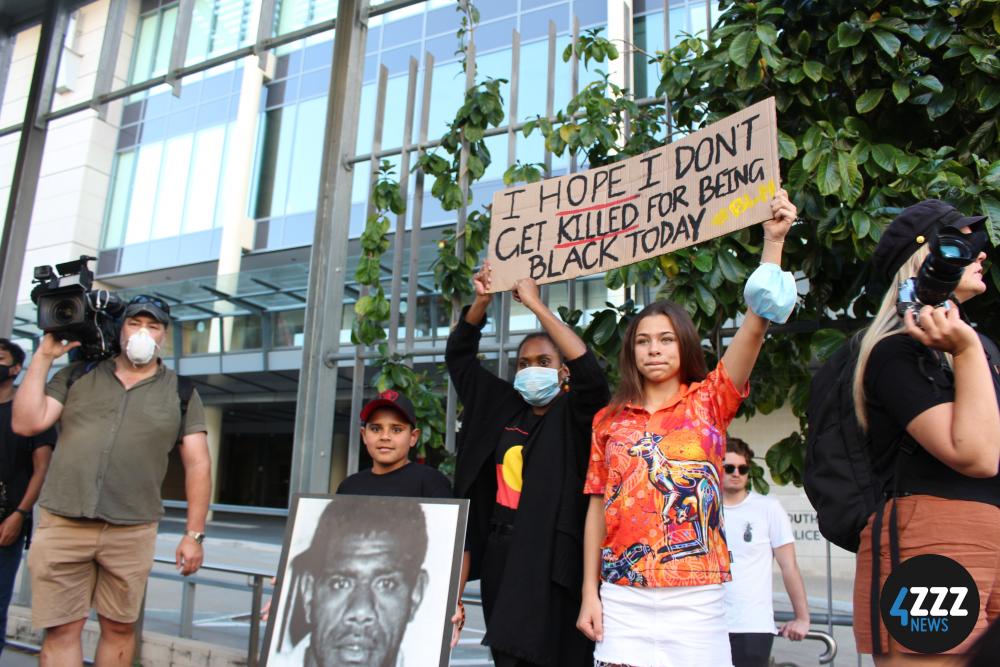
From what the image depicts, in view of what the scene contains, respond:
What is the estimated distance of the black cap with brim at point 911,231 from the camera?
1.91 m

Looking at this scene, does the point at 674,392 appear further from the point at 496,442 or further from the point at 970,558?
the point at 970,558

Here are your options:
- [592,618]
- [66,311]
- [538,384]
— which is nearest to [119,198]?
[66,311]

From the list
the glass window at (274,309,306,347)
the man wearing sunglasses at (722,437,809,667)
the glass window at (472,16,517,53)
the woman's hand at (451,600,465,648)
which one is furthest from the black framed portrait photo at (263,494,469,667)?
the glass window at (274,309,306,347)

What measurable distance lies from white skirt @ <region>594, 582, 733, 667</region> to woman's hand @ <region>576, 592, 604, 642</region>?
0.13 ft

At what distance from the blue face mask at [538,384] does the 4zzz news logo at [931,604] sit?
1427mm

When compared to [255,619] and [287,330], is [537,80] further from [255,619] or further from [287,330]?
[287,330]

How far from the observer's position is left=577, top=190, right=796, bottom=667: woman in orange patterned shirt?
2.21m

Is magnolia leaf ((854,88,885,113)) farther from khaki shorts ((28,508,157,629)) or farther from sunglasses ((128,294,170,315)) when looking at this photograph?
khaki shorts ((28,508,157,629))

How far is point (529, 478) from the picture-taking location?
272 cm

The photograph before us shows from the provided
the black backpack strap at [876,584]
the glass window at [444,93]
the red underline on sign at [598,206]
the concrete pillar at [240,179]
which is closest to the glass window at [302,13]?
the glass window at [444,93]

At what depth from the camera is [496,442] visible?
9.83 ft

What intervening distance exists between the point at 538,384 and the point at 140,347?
1811 mm

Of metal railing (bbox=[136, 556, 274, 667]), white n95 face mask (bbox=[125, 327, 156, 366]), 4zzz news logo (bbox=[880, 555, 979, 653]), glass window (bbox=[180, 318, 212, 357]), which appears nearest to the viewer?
4zzz news logo (bbox=[880, 555, 979, 653])

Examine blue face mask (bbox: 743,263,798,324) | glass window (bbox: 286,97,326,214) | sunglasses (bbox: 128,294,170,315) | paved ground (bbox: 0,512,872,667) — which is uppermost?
glass window (bbox: 286,97,326,214)
